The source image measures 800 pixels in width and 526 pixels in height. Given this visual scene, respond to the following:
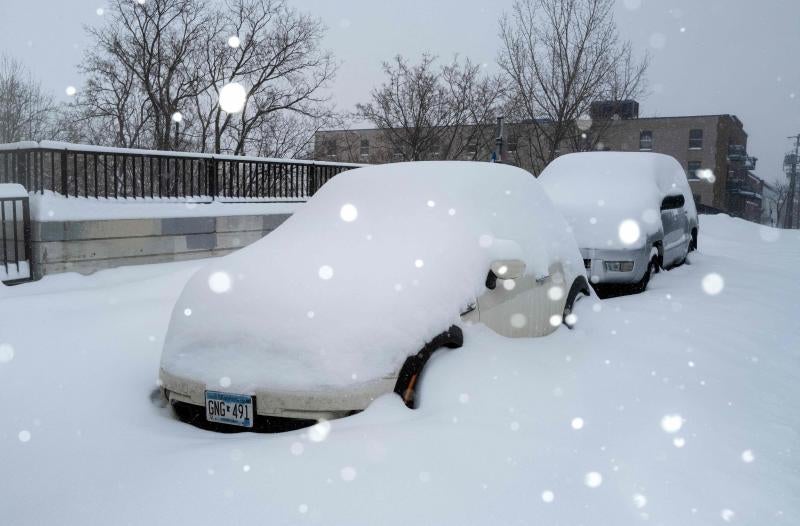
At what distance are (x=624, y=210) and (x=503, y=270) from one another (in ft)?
15.9


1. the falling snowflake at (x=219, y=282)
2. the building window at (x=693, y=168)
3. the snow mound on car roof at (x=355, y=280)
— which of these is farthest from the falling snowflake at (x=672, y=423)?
the building window at (x=693, y=168)

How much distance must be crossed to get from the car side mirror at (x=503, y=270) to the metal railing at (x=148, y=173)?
6.30m

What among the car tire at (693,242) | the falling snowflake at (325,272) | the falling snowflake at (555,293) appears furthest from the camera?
the car tire at (693,242)

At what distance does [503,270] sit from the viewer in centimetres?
372

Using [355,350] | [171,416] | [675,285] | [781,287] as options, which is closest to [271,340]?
[355,350]

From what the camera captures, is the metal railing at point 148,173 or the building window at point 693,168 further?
the building window at point 693,168

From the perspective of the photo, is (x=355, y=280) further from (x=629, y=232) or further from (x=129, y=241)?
(x=129, y=241)

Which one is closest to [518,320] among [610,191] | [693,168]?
[610,191]

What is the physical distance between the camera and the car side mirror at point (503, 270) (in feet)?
12.3

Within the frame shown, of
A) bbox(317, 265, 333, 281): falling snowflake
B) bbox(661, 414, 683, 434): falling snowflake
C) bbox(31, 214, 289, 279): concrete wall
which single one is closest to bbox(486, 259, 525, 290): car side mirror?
bbox(317, 265, 333, 281): falling snowflake

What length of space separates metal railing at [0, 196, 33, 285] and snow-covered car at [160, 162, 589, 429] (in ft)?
15.1

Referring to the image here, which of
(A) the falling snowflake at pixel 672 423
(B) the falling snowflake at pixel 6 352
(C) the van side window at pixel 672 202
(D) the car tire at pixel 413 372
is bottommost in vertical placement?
(B) the falling snowflake at pixel 6 352

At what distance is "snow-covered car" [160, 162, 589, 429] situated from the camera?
3.04m

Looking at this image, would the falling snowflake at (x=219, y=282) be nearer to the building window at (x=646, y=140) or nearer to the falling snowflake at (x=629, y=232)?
the falling snowflake at (x=629, y=232)
